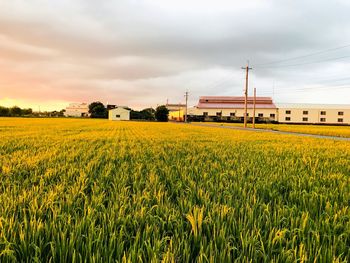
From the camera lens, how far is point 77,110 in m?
141

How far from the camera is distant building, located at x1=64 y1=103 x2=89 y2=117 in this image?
139m

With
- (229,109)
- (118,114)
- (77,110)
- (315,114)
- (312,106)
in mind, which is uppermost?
(312,106)

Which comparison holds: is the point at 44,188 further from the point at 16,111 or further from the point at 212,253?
the point at 16,111

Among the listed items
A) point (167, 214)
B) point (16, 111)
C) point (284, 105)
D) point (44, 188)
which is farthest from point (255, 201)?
point (16, 111)

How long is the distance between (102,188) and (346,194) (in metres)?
3.46

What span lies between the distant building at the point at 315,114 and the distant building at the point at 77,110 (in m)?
104

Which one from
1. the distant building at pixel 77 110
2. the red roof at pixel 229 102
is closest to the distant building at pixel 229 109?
the red roof at pixel 229 102

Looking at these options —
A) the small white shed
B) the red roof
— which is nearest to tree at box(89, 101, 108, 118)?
the small white shed

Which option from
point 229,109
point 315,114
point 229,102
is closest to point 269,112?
point 229,109

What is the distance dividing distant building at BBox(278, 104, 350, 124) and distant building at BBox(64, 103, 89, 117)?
104 meters

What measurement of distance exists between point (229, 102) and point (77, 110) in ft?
301

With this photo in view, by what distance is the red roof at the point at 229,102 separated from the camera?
8496cm

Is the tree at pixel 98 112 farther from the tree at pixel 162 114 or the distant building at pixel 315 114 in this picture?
the distant building at pixel 315 114

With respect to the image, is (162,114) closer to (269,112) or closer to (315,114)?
(269,112)
